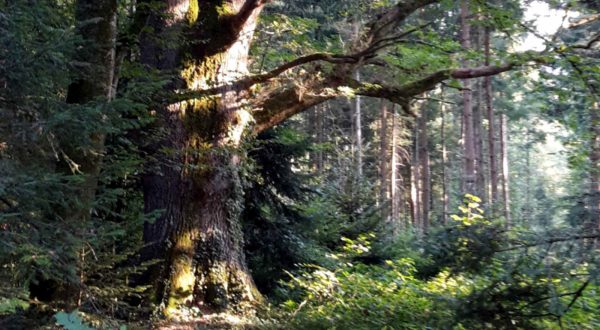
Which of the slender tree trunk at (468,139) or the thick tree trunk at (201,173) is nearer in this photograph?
the thick tree trunk at (201,173)

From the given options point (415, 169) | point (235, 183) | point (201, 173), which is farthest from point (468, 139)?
point (415, 169)

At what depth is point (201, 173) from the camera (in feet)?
27.3

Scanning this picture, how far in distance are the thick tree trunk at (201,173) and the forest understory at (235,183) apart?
0.02m

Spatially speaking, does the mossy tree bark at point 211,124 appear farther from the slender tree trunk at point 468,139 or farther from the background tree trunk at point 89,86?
the slender tree trunk at point 468,139

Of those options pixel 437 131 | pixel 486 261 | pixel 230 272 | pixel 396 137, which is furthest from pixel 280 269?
pixel 437 131

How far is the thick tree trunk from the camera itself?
8023 millimetres

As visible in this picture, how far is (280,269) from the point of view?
11.5 metres

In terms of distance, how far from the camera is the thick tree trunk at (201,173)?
26.3 ft

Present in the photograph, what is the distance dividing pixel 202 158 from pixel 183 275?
1766 mm

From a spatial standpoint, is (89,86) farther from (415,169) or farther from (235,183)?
(415,169)

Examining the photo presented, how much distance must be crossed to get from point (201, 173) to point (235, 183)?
57 cm

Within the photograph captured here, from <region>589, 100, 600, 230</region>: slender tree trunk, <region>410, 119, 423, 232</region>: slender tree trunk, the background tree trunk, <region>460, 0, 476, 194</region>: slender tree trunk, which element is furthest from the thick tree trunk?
<region>410, 119, 423, 232</region>: slender tree trunk

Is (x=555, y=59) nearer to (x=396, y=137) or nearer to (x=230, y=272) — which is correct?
(x=230, y=272)

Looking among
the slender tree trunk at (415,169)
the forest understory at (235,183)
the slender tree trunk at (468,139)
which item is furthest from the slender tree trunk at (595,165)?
the slender tree trunk at (415,169)
